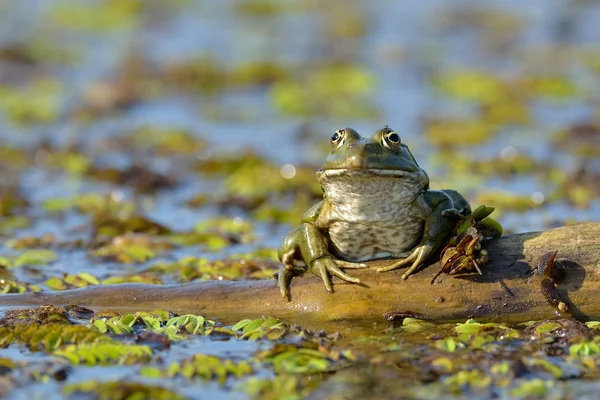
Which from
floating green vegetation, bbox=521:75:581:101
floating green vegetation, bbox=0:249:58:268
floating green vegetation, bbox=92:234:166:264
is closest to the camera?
floating green vegetation, bbox=0:249:58:268

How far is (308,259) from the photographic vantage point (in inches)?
267

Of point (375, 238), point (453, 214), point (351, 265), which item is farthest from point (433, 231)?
point (351, 265)

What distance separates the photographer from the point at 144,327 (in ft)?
21.5

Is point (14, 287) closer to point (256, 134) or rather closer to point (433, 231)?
point (433, 231)

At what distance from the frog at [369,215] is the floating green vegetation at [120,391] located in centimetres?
163

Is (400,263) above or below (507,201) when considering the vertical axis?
below

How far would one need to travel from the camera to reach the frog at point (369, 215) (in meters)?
6.27

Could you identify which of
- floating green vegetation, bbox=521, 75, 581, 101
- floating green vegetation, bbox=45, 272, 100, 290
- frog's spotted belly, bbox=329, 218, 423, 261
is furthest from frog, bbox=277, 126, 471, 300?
floating green vegetation, bbox=521, 75, 581, 101

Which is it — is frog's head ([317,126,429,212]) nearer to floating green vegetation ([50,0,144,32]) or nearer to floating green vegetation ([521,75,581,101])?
floating green vegetation ([521,75,581,101])

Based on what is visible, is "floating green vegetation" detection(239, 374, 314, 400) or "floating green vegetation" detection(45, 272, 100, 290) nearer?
"floating green vegetation" detection(239, 374, 314, 400)

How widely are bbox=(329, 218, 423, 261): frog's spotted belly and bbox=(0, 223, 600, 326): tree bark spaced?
0.41 feet

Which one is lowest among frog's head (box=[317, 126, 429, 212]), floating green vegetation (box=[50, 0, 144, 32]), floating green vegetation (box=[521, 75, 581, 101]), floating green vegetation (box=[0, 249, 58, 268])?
floating green vegetation (box=[0, 249, 58, 268])

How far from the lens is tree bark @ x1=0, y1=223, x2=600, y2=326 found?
20.6 feet

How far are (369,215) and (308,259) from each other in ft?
1.84
